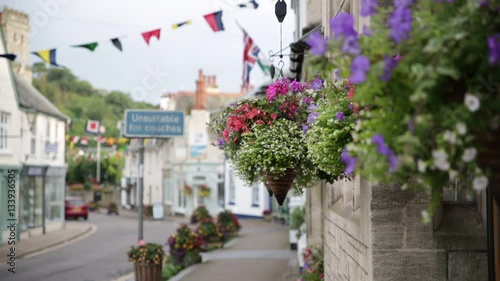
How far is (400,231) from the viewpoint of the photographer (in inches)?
174

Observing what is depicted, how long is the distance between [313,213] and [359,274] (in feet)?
30.5

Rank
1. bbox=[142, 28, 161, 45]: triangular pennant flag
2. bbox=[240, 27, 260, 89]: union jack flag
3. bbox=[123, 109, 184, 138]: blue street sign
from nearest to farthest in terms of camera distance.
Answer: bbox=[123, 109, 184, 138]: blue street sign, bbox=[142, 28, 161, 45]: triangular pennant flag, bbox=[240, 27, 260, 89]: union jack flag

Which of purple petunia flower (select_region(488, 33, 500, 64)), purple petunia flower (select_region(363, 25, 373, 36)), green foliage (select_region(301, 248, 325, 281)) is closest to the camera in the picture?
purple petunia flower (select_region(488, 33, 500, 64))

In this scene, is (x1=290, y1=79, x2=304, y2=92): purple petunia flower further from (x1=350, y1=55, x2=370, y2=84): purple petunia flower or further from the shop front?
the shop front

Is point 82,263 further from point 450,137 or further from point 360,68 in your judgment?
point 450,137

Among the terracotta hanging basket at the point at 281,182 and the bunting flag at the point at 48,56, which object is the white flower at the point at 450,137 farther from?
the bunting flag at the point at 48,56

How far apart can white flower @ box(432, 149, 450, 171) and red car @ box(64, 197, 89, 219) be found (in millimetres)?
45262

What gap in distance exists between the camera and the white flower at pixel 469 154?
7.41 ft

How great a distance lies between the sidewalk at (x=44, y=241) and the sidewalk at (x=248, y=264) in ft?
18.4

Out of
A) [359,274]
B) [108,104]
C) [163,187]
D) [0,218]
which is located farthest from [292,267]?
[108,104]

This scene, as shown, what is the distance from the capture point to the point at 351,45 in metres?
2.51

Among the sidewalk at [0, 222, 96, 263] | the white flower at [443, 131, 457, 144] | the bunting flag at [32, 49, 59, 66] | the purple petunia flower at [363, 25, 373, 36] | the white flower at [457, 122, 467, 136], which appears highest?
the bunting flag at [32, 49, 59, 66]

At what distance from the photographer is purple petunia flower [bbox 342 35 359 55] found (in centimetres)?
250

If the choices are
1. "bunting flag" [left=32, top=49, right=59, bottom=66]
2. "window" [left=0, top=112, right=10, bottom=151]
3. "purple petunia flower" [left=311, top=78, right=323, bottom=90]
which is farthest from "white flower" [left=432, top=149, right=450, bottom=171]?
"window" [left=0, top=112, right=10, bottom=151]
